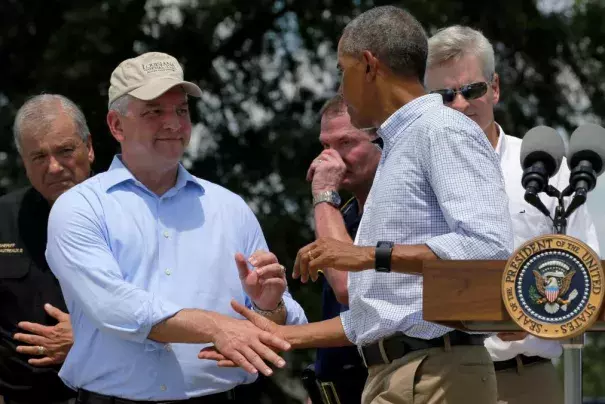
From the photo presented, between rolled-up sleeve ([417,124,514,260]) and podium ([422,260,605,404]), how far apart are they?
0.25m

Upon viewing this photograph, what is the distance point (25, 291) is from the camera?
593cm

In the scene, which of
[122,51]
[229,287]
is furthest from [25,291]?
[122,51]

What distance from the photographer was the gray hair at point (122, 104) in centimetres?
511

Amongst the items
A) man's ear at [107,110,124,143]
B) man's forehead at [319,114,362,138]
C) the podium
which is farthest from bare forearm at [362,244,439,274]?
man's forehead at [319,114,362,138]

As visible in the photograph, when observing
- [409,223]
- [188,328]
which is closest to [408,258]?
[409,223]

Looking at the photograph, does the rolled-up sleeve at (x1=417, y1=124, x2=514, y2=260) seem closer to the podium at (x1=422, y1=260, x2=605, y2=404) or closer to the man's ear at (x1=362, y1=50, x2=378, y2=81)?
the podium at (x1=422, y1=260, x2=605, y2=404)

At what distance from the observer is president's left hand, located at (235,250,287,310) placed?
4.75 metres

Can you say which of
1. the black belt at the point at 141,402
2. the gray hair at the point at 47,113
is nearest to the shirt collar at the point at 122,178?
the black belt at the point at 141,402

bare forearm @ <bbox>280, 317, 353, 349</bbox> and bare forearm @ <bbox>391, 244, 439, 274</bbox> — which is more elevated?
bare forearm @ <bbox>391, 244, 439, 274</bbox>

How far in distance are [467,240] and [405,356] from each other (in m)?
0.43

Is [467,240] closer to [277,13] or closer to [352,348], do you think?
[352,348]

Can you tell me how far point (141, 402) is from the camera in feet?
15.6

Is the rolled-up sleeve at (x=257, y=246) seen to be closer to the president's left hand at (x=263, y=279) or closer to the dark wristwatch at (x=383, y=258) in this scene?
the president's left hand at (x=263, y=279)

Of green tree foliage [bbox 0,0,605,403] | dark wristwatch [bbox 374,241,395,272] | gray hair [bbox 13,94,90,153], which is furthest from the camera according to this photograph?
green tree foliage [bbox 0,0,605,403]
